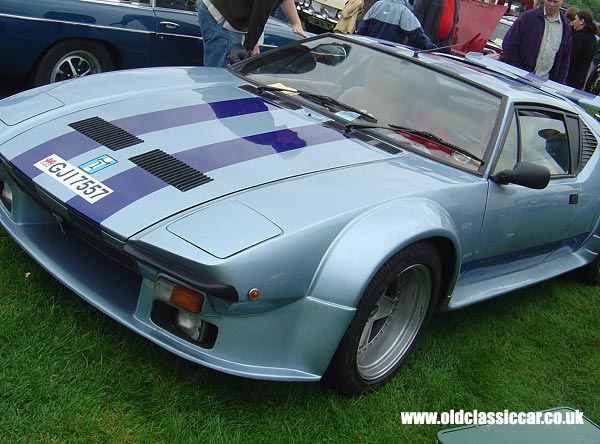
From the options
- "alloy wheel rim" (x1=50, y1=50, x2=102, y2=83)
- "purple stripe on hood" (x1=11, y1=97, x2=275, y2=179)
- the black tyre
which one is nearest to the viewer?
"purple stripe on hood" (x1=11, y1=97, x2=275, y2=179)

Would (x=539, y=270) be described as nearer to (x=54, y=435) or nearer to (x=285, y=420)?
(x=285, y=420)

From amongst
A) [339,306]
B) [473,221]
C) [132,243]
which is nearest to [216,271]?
[132,243]

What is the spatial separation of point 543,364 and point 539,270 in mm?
647

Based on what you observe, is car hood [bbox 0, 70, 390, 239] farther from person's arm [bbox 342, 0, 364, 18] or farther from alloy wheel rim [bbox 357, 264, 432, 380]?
person's arm [bbox 342, 0, 364, 18]

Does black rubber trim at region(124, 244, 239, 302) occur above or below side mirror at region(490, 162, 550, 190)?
below

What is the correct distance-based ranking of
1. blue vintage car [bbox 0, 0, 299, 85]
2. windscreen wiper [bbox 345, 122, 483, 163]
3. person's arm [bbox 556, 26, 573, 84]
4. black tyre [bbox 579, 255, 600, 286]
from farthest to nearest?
person's arm [bbox 556, 26, 573, 84] < blue vintage car [bbox 0, 0, 299, 85] < black tyre [bbox 579, 255, 600, 286] < windscreen wiper [bbox 345, 122, 483, 163]

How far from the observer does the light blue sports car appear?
2182mm

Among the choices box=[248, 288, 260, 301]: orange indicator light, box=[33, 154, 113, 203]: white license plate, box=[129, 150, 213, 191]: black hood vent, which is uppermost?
box=[129, 150, 213, 191]: black hood vent

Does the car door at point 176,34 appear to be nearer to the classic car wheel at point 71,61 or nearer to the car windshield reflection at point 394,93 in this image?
the classic car wheel at point 71,61

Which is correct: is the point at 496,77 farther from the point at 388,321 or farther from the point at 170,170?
the point at 170,170

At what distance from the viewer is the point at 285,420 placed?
7.83ft

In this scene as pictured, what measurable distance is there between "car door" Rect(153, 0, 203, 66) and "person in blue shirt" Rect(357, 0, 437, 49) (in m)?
1.61

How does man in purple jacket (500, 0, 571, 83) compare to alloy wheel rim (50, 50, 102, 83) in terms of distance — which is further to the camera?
man in purple jacket (500, 0, 571, 83)

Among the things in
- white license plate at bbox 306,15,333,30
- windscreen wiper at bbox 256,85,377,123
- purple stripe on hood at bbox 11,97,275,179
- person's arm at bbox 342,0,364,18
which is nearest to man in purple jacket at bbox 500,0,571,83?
person's arm at bbox 342,0,364,18
